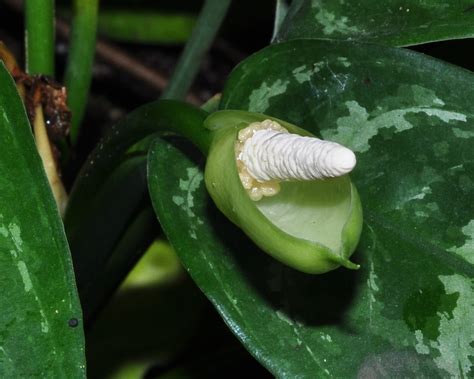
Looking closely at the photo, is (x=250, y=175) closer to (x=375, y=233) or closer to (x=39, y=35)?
(x=375, y=233)

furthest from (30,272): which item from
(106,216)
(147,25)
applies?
(147,25)

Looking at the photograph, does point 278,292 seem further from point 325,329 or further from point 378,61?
point 378,61

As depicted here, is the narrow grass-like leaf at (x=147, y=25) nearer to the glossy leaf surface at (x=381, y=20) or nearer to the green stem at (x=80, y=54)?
the green stem at (x=80, y=54)

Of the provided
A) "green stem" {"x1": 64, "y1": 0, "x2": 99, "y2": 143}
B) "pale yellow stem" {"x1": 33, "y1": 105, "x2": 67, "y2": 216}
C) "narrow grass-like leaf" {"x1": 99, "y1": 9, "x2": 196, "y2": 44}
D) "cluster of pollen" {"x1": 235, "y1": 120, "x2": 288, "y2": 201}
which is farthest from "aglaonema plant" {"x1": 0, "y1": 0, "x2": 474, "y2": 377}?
"narrow grass-like leaf" {"x1": 99, "y1": 9, "x2": 196, "y2": 44}

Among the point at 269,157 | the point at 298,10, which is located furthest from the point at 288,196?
the point at 298,10

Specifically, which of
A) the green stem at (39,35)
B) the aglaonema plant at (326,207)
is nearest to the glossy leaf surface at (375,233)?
the aglaonema plant at (326,207)

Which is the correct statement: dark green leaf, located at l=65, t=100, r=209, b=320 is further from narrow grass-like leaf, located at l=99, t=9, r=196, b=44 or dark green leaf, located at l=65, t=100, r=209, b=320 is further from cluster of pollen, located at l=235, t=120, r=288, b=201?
narrow grass-like leaf, located at l=99, t=9, r=196, b=44

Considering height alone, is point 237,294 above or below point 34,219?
below

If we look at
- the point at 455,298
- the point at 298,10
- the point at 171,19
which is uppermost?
the point at 298,10
